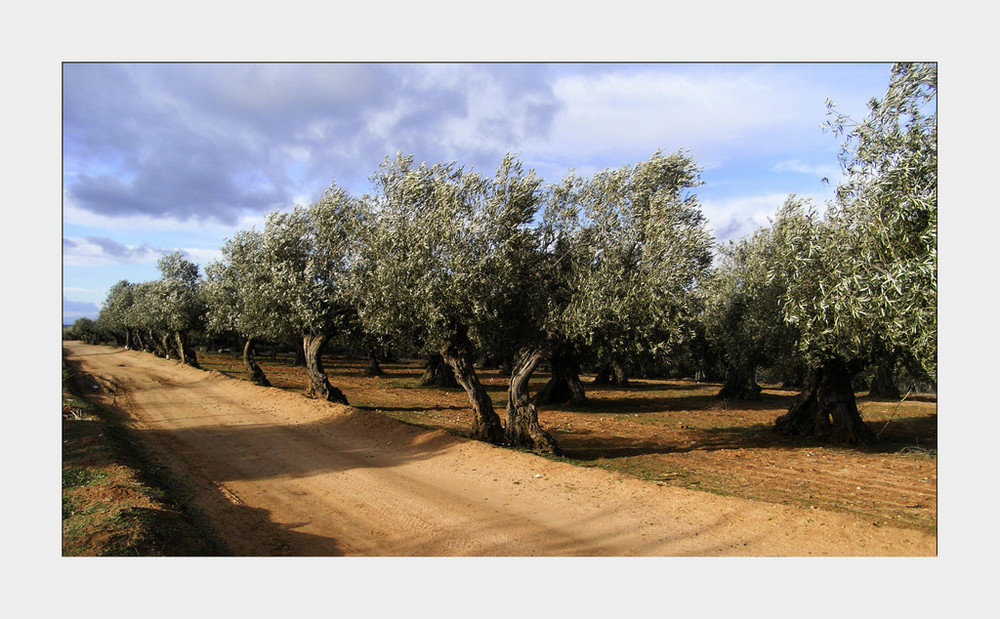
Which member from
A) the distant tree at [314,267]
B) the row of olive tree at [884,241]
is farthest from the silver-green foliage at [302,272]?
the row of olive tree at [884,241]

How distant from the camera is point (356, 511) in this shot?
1070cm

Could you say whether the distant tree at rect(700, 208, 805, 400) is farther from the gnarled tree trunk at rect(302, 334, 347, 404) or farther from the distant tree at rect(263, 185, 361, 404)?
the gnarled tree trunk at rect(302, 334, 347, 404)

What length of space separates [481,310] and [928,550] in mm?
11023

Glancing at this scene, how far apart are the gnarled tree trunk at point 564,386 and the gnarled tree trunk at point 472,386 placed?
1526cm

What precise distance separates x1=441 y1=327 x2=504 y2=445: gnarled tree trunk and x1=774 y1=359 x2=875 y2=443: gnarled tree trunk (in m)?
13.6

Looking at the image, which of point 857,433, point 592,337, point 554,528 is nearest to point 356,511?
point 554,528

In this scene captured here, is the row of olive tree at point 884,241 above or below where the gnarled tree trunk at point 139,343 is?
above

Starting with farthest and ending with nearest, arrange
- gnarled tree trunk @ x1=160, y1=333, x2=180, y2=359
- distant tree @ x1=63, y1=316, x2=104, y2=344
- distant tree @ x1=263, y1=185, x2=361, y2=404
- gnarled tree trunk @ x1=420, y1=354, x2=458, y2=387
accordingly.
→ distant tree @ x1=63, y1=316, x2=104, y2=344, gnarled tree trunk @ x1=160, y1=333, x2=180, y2=359, gnarled tree trunk @ x1=420, y1=354, x2=458, y2=387, distant tree @ x1=263, y1=185, x2=361, y2=404

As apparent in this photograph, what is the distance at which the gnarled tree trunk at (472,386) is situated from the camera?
18109 millimetres

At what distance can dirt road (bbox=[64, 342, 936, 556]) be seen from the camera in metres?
8.68

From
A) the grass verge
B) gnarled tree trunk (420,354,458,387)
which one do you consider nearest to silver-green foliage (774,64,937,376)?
the grass verge

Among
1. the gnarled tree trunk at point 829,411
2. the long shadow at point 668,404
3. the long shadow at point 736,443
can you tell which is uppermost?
the gnarled tree trunk at point 829,411

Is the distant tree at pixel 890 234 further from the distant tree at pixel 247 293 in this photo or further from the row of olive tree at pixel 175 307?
the row of olive tree at pixel 175 307

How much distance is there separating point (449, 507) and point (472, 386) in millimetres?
7657
